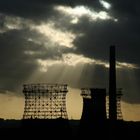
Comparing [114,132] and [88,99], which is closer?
[88,99]

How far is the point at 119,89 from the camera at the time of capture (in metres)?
101

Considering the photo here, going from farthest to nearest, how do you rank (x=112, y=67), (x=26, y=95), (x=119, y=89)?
(x=119, y=89), (x=26, y=95), (x=112, y=67)

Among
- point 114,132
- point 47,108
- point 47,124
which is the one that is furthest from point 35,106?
point 114,132

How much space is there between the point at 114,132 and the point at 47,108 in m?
13.7

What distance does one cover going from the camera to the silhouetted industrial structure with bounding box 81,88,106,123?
275ft

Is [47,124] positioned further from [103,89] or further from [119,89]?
[119,89]

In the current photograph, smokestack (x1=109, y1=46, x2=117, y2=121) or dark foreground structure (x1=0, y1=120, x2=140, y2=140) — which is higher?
smokestack (x1=109, y1=46, x2=117, y2=121)

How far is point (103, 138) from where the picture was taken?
83.9m

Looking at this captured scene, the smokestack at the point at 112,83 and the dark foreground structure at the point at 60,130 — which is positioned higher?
the smokestack at the point at 112,83

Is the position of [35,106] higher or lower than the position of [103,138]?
higher

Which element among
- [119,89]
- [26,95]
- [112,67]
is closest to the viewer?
[112,67]

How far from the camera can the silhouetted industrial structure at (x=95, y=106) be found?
275 ft

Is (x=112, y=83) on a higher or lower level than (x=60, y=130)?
higher

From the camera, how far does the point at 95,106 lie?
8444 centimetres
